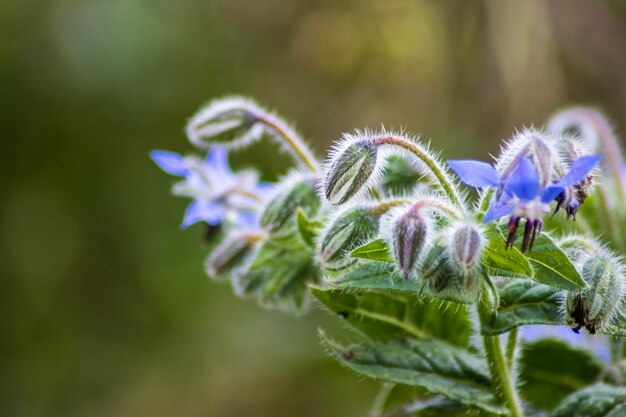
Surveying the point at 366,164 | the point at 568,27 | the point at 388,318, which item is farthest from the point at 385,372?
the point at 568,27

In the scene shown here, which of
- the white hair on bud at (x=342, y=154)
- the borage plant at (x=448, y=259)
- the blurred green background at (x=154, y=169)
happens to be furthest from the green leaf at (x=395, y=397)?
the blurred green background at (x=154, y=169)

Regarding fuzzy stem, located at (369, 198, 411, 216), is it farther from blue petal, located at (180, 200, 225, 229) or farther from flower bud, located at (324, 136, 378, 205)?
blue petal, located at (180, 200, 225, 229)

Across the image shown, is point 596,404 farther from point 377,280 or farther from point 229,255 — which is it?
point 229,255

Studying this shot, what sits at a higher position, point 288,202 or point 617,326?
point 288,202

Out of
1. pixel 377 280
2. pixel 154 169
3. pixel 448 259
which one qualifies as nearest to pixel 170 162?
pixel 377 280

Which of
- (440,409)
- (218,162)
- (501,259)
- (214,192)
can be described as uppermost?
(218,162)

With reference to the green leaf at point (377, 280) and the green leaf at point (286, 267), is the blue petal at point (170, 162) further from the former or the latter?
the green leaf at point (377, 280)

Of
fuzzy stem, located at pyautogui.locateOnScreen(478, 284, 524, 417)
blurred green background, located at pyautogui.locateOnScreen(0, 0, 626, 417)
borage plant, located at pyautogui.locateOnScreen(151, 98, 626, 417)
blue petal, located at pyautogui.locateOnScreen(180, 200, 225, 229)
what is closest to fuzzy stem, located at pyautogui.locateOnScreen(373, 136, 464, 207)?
borage plant, located at pyautogui.locateOnScreen(151, 98, 626, 417)
